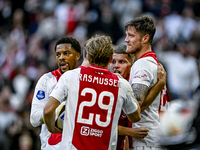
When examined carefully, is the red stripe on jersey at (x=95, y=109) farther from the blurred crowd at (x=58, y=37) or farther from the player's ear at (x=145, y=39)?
the blurred crowd at (x=58, y=37)

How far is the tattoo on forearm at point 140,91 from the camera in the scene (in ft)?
10.6

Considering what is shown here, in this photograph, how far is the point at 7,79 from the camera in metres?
9.92

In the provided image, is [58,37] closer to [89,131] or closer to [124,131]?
[124,131]

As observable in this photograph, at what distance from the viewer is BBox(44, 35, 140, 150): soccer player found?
2857 mm

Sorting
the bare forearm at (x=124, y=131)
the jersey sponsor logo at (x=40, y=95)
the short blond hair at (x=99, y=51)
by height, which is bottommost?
the bare forearm at (x=124, y=131)

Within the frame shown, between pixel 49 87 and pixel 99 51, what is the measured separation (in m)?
1.13

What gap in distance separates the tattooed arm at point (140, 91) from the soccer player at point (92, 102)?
7.7 inches

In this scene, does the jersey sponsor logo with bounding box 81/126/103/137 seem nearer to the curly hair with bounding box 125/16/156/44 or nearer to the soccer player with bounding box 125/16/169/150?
the soccer player with bounding box 125/16/169/150

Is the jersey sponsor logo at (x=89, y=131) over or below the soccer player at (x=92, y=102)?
below

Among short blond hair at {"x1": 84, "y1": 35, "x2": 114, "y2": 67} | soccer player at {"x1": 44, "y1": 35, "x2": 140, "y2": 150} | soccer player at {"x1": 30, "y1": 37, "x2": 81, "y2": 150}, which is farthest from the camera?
soccer player at {"x1": 30, "y1": 37, "x2": 81, "y2": 150}

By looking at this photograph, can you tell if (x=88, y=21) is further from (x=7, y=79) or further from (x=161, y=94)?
(x=161, y=94)

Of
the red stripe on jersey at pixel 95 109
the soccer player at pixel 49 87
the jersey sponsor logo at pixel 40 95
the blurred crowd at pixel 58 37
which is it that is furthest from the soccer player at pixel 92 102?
the blurred crowd at pixel 58 37

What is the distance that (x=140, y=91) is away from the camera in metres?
3.27

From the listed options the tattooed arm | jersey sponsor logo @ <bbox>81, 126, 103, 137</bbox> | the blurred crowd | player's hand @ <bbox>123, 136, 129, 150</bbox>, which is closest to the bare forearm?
player's hand @ <bbox>123, 136, 129, 150</bbox>
